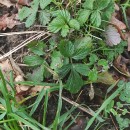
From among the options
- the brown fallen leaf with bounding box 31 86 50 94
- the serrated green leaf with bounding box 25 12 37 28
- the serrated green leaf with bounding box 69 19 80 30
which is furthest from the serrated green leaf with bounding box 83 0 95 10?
the brown fallen leaf with bounding box 31 86 50 94

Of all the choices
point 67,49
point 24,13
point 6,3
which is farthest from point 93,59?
point 6,3

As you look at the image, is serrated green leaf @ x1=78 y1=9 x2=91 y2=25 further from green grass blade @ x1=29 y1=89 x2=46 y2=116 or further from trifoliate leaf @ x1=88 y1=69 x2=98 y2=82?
green grass blade @ x1=29 y1=89 x2=46 y2=116

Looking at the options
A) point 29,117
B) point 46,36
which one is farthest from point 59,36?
point 29,117

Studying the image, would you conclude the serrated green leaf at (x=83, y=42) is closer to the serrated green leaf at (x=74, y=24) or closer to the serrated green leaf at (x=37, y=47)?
the serrated green leaf at (x=74, y=24)

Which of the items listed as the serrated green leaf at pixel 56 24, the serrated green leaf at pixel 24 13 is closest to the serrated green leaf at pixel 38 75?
the serrated green leaf at pixel 56 24

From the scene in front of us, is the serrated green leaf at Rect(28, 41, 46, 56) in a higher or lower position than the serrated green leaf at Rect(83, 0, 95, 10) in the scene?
lower

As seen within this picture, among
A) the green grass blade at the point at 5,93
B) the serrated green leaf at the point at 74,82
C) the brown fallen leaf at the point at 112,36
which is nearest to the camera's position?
the green grass blade at the point at 5,93
